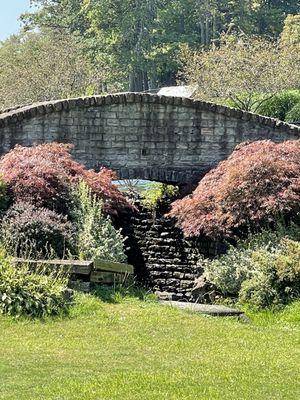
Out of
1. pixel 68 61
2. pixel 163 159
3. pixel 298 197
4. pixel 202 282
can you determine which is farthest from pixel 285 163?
pixel 68 61

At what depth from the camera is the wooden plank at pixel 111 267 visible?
1373cm

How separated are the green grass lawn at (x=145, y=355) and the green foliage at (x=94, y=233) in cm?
175

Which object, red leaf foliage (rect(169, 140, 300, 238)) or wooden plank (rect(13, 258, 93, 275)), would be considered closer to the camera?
wooden plank (rect(13, 258, 93, 275))

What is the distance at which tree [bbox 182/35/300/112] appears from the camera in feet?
121

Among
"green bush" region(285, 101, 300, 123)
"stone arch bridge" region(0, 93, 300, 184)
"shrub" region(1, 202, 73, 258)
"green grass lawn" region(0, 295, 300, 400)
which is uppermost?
"green bush" region(285, 101, 300, 123)

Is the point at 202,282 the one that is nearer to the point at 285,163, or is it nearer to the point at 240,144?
the point at 285,163

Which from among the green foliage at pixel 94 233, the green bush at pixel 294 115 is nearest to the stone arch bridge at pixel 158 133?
the green foliage at pixel 94 233

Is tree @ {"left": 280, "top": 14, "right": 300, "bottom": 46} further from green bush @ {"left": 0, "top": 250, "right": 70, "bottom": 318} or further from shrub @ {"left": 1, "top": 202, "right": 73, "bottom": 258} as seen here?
green bush @ {"left": 0, "top": 250, "right": 70, "bottom": 318}

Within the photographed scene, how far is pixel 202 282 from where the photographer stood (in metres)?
16.1

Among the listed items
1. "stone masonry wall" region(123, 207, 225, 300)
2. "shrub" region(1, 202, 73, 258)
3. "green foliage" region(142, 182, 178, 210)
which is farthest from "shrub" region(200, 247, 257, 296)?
"green foliage" region(142, 182, 178, 210)

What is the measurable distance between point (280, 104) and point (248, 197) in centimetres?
1615

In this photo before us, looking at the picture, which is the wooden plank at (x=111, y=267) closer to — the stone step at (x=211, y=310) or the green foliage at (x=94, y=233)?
the green foliage at (x=94, y=233)

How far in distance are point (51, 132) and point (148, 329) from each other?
31.2 ft

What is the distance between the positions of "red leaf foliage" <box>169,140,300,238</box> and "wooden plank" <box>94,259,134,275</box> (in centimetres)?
271
